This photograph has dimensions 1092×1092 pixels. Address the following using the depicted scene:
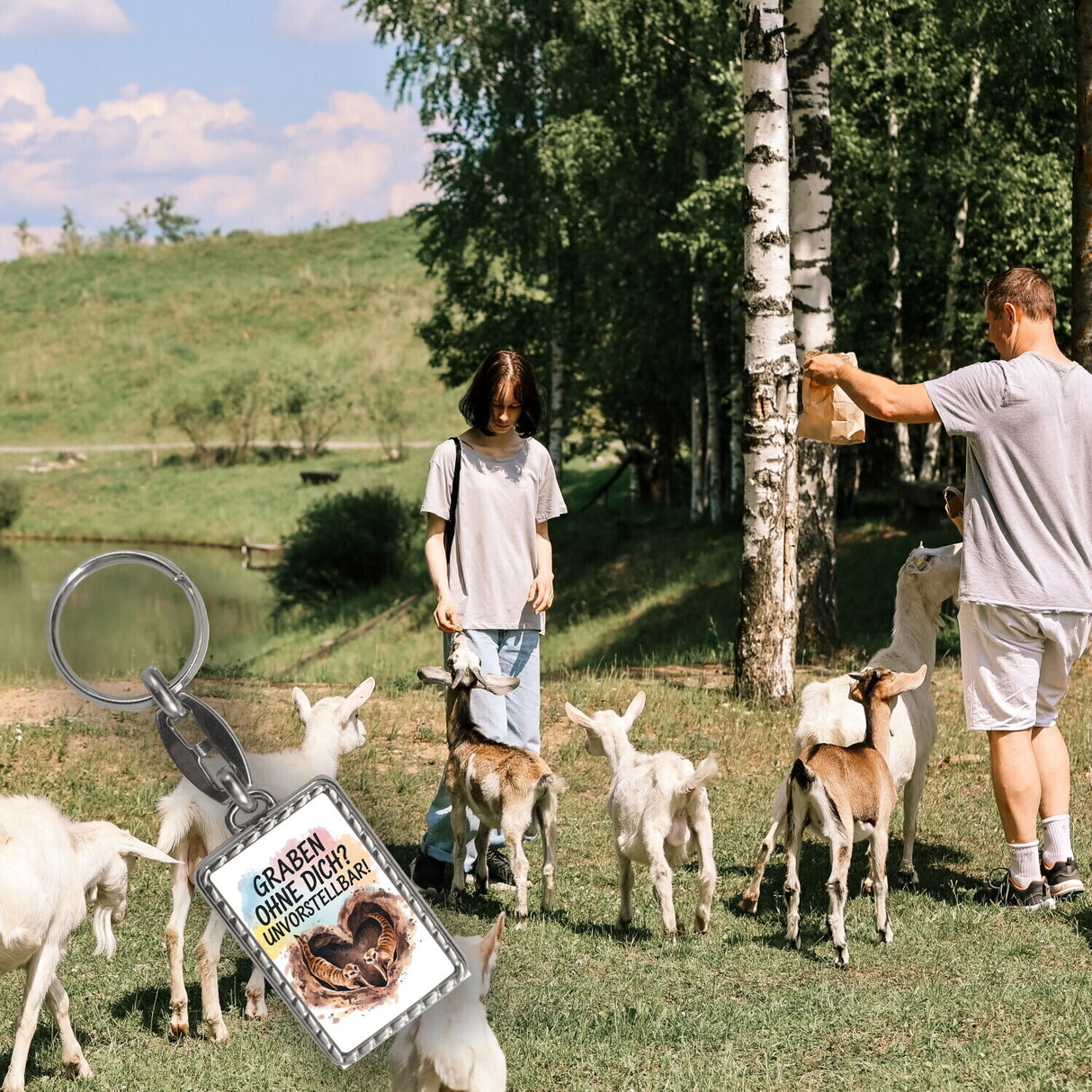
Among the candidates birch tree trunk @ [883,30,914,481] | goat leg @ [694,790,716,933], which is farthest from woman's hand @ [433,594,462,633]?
birch tree trunk @ [883,30,914,481]

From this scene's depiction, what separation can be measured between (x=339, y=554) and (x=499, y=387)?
74.0 feet

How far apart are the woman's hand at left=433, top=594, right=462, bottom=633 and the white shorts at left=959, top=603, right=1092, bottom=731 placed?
226 cm

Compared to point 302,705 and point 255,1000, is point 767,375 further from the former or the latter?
point 255,1000

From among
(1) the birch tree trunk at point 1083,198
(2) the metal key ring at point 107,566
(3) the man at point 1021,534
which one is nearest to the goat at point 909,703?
(3) the man at point 1021,534

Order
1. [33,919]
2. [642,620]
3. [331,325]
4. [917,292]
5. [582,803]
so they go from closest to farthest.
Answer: [33,919] → [582,803] → [642,620] → [917,292] → [331,325]

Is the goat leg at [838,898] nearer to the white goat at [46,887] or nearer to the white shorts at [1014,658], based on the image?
the white shorts at [1014,658]

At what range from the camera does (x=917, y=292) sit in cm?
2256

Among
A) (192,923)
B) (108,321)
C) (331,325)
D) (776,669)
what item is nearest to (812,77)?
(776,669)

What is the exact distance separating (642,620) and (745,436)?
1010cm

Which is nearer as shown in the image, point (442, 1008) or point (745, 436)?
point (442, 1008)

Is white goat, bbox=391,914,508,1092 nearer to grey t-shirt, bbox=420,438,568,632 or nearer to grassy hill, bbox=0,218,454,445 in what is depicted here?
grey t-shirt, bbox=420,438,568,632

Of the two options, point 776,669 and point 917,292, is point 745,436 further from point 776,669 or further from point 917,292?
point 917,292

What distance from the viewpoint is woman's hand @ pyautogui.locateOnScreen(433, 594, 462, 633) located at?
5.64 meters

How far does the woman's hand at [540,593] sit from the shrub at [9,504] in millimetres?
38269
